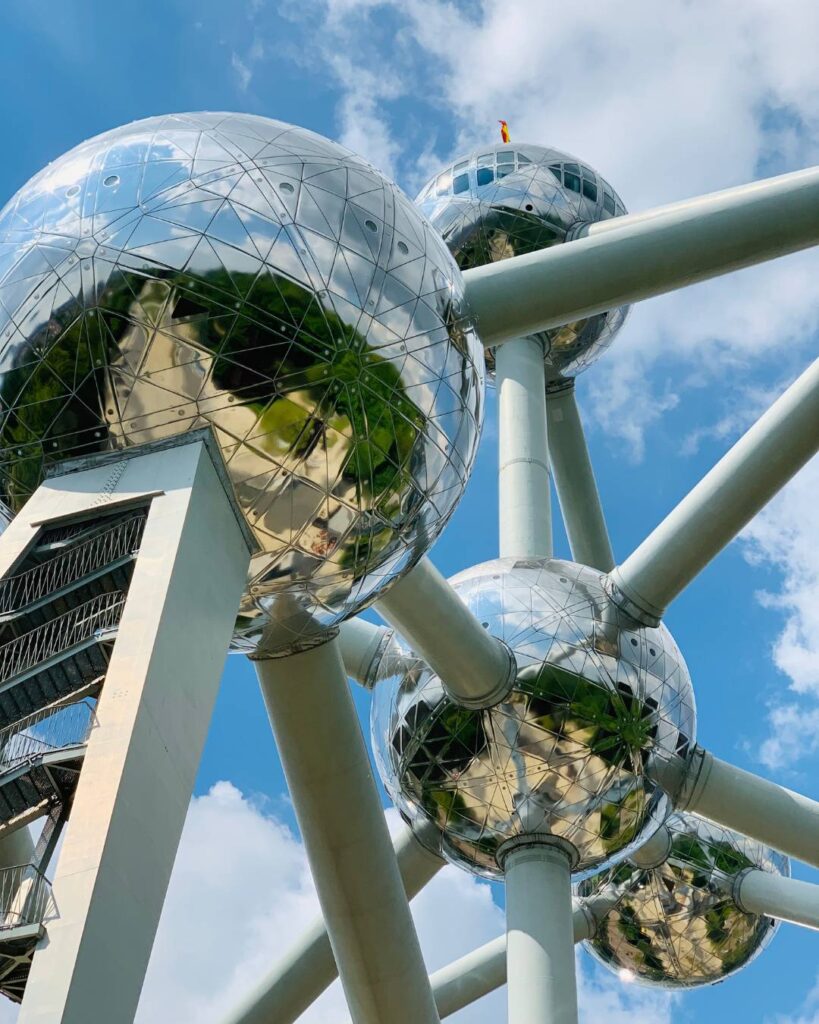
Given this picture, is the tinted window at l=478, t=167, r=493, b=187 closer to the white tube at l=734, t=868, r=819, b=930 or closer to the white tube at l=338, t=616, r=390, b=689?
the white tube at l=338, t=616, r=390, b=689

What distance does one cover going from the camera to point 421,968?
423 inches

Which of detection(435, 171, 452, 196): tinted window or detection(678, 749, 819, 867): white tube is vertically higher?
detection(435, 171, 452, 196): tinted window

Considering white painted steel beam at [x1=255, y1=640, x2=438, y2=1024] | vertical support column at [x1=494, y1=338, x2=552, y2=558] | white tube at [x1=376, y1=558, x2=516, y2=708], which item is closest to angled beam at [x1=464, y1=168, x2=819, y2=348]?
white tube at [x1=376, y1=558, x2=516, y2=708]

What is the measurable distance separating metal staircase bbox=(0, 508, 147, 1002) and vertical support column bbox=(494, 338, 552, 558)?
638cm

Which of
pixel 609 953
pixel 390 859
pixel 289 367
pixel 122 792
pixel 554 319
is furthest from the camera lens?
pixel 609 953

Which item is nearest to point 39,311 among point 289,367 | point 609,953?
point 289,367

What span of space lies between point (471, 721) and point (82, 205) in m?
5.63

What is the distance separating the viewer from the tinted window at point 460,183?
1617 centimetres

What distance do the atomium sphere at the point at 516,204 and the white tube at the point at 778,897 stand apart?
6.30 m

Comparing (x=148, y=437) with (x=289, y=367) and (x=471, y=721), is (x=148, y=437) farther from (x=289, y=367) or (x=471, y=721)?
(x=471, y=721)

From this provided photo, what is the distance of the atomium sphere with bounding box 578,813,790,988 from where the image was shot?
15.6m

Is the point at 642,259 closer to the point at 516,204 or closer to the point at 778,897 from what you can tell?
the point at 516,204

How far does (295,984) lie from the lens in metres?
12.3

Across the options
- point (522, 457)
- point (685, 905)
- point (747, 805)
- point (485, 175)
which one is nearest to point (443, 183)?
point (485, 175)
